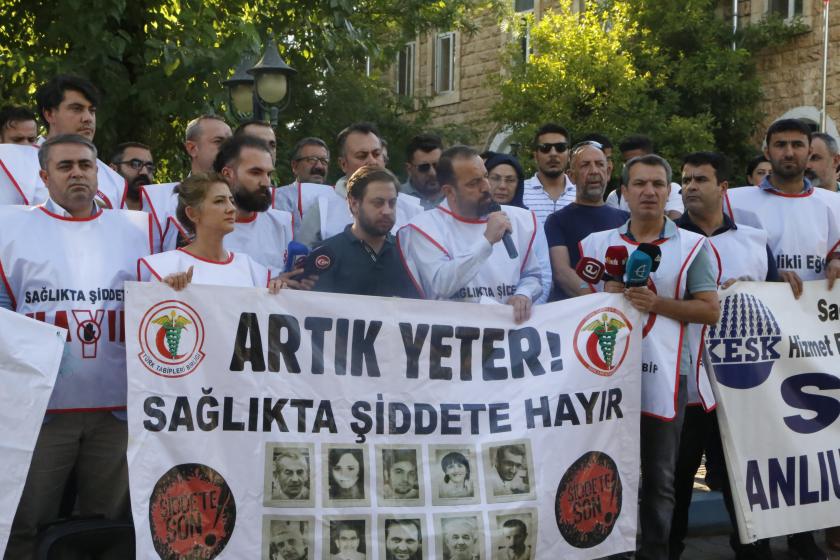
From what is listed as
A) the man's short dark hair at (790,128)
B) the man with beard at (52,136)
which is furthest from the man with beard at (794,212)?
the man with beard at (52,136)

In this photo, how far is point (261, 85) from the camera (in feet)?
39.5

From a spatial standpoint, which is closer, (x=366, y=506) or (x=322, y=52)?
(x=366, y=506)

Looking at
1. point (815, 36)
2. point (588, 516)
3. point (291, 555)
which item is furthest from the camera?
point (815, 36)

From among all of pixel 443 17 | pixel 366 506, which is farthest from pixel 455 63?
pixel 366 506

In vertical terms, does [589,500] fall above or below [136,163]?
below

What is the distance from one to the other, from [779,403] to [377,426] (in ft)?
7.60

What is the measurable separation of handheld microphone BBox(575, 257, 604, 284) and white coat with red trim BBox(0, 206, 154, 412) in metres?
2.21

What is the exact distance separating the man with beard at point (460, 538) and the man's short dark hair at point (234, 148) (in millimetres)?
2058

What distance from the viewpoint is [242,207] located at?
595 centimetres

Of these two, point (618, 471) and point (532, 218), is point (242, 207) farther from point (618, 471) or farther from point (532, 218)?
point (618, 471)

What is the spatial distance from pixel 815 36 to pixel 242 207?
14330 mm

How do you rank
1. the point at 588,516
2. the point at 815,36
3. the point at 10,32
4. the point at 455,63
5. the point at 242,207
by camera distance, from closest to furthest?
the point at 588,516, the point at 242,207, the point at 10,32, the point at 815,36, the point at 455,63

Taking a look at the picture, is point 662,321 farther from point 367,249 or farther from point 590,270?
point 367,249

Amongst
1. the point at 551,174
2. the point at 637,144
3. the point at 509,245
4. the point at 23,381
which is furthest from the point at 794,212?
the point at 23,381
